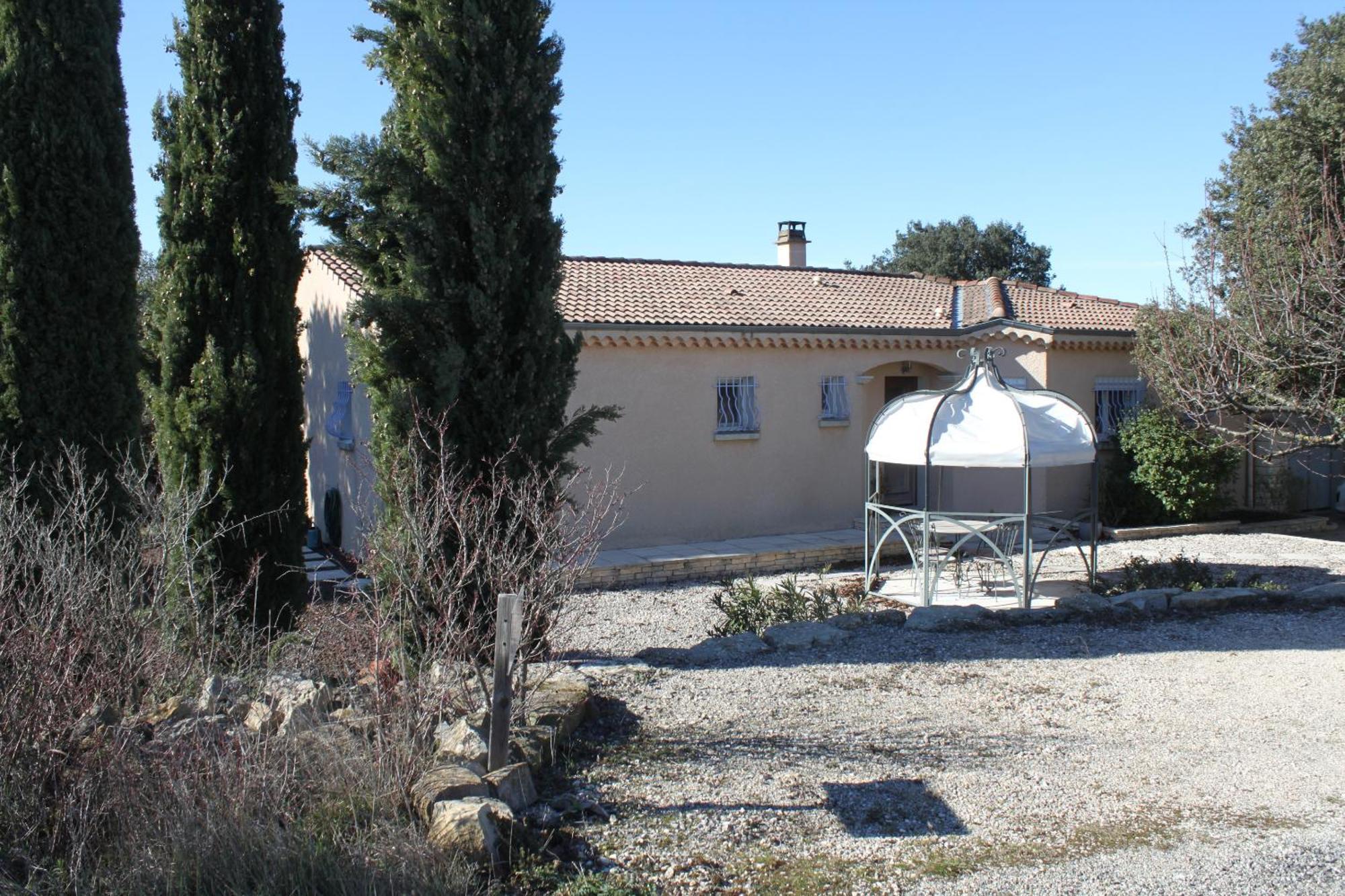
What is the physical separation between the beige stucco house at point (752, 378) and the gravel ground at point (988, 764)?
6.13 meters

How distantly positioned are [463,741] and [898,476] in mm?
13661

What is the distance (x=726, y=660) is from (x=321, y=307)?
36.7 ft

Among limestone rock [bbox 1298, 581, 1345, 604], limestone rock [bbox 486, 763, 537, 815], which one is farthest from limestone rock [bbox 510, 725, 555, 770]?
limestone rock [bbox 1298, 581, 1345, 604]

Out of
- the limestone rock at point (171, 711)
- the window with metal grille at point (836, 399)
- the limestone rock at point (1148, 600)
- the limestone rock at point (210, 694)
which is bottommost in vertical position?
the limestone rock at point (1148, 600)

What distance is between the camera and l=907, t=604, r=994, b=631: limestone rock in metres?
8.73

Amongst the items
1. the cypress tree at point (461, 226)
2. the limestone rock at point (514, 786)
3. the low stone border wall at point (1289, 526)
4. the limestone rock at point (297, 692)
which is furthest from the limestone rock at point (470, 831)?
the low stone border wall at point (1289, 526)

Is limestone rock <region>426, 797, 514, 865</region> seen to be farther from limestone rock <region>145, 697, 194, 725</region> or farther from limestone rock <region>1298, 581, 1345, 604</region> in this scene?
limestone rock <region>1298, 581, 1345, 604</region>

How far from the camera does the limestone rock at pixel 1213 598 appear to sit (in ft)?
31.4

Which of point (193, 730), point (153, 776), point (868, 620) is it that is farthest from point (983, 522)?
point (153, 776)

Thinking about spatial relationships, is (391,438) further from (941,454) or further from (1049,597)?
(1049,597)

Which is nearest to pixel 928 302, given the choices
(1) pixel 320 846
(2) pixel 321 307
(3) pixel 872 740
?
(2) pixel 321 307

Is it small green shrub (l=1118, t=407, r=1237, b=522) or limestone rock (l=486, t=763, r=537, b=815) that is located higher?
small green shrub (l=1118, t=407, r=1237, b=522)

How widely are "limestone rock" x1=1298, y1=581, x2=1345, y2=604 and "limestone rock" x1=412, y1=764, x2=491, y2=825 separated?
8.81 metres

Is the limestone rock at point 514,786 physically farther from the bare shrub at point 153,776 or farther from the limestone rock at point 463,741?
the bare shrub at point 153,776
